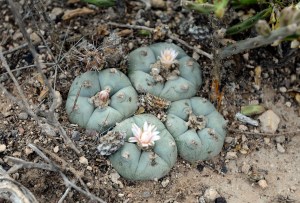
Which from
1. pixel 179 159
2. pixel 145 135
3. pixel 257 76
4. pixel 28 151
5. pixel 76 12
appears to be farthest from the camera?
pixel 76 12

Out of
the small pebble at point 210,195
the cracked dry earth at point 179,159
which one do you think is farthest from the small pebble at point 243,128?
the small pebble at point 210,195

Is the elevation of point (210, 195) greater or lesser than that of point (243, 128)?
lesser

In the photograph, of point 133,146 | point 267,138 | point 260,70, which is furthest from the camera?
point 260,70

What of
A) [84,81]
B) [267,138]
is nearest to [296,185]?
[267,138]

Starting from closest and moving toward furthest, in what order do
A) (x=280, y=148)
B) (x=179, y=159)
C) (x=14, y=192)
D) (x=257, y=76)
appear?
(x=14, y=192)
(x=179, y=159)
(x=280, y=148)
(x=257, y=76)

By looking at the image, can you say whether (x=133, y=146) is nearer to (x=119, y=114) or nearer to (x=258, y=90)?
(x=119, y=114)

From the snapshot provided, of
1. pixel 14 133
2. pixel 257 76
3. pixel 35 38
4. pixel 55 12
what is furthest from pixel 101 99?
pixel 257 76

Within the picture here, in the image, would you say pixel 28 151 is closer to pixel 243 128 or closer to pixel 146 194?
pixel 146 194
